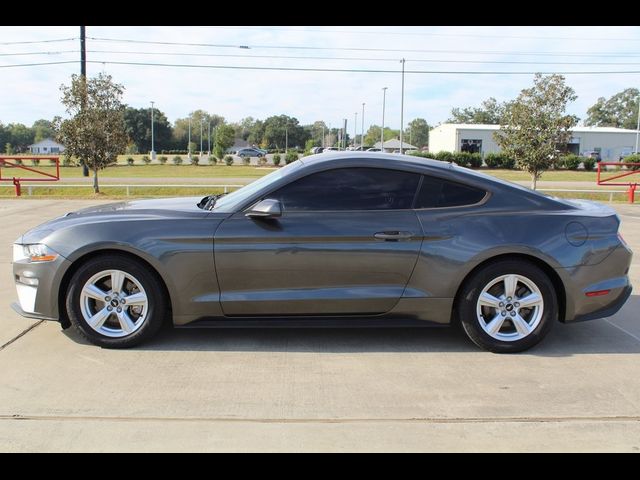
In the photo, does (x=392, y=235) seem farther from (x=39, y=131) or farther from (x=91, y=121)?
(x=39, y=131)

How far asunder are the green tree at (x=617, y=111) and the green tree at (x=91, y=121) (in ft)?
406

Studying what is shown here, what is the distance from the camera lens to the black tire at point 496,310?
4266mm

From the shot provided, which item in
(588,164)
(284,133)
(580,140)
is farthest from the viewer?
(284,133)

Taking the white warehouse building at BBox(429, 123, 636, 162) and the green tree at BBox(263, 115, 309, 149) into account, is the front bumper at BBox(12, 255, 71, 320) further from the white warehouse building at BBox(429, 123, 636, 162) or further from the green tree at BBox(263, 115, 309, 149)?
→ the green tree at BBox(263, 115, 309, 149)

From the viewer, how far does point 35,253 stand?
4.27m

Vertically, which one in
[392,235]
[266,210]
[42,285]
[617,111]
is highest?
[617,111]

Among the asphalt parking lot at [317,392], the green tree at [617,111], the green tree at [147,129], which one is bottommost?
the asphalt parking lot at [317,392]

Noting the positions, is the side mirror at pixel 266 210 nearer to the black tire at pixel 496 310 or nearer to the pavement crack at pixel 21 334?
the black tire at pixel 496 310

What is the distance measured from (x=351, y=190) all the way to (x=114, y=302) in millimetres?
2019

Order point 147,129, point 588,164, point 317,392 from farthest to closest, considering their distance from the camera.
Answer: point 147,129 < point 588,164 < point 317,392

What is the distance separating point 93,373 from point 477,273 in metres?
2.91

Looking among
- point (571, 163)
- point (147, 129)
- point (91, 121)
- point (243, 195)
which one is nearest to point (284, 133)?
point (147, 129)

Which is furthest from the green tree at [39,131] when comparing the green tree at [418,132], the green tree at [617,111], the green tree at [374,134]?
the green tree at [617,111]

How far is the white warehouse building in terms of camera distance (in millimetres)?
56094
